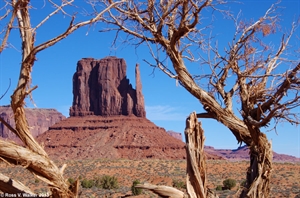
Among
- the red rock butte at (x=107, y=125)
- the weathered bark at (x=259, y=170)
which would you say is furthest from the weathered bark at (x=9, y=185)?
the red rock butte at (x=107, y=125)

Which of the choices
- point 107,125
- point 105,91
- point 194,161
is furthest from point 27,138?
point 105,91

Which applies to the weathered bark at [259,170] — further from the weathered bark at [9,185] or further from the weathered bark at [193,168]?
the weathered bark at [9,185]

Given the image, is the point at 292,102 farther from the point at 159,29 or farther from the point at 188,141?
the point at 159,29

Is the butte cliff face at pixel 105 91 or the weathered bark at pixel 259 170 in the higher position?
the butte cliff face at pixel 105 91

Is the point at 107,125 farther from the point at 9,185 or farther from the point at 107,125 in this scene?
the point at 9,185

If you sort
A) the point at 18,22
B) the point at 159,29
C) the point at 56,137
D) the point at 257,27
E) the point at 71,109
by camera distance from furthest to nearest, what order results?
the point at 71,109 < the point at 56,137 < the point at 257,27 < the point at 159,29 < the point at 18,22

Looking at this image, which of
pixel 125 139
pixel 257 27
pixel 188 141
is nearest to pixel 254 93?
pixel 257 27

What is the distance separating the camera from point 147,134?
82000 millimetres

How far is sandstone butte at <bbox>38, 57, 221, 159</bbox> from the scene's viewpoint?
76812 millimetres

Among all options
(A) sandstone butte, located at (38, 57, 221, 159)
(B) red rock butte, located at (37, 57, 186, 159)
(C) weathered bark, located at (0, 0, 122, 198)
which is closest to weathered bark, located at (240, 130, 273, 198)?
(C) weathered bark, located at (0, 0, 122, 198)

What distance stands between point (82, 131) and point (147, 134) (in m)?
13.6

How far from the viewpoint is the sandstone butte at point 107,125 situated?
76.8m

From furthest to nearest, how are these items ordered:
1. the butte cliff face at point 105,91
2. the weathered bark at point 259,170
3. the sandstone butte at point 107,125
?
1. the butte cliff face at point 105,91
2. the sandstone butte at point 107,125
3. the weathered bark at point 259,170

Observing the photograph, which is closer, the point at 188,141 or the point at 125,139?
the point at 188,141
